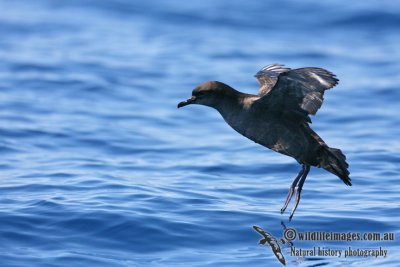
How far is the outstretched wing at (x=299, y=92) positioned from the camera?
792 cm

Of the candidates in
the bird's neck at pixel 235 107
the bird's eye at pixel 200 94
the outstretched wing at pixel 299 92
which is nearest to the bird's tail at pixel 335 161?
the outstretched wing at pixel 299 92

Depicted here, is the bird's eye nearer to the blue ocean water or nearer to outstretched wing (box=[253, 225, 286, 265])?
the blue ocean water

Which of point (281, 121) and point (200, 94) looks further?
point (200, 94)

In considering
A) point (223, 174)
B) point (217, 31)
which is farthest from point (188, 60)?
point (223, 174)

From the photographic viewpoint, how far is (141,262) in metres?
8.30

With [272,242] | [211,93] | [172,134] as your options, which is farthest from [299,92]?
[172,134]

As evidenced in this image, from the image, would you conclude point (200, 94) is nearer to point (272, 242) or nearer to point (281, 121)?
point (281, 121)

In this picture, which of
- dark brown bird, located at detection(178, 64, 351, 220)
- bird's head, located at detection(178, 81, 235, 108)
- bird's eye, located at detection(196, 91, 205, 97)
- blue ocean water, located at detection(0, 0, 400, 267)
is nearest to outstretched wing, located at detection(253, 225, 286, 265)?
blue ocean water, located at detection(0, 0, 400, 267)

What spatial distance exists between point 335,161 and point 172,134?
5730 millimetres

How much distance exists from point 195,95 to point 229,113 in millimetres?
430

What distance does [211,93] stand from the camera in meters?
8.79

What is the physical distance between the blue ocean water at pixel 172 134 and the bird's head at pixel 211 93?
4.35 feet

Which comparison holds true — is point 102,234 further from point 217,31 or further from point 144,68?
point 217,31

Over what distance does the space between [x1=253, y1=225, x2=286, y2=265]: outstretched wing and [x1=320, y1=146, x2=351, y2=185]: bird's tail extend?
89cm
